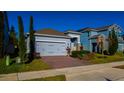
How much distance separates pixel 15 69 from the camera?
11.3m

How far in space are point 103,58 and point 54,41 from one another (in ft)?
17.9

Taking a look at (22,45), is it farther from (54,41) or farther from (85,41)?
(85,41)

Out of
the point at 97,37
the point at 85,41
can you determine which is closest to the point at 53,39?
the point at 85,41

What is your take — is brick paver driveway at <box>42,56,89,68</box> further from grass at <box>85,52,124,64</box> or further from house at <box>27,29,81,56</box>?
house at <box>27,29,81,56</box>

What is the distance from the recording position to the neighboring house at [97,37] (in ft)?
53.3

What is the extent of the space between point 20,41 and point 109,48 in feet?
24.1

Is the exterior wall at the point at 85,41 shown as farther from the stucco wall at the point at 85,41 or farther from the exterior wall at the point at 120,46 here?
the exterior wall at the point at 120,46

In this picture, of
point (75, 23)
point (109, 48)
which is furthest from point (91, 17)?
point (109, 48)

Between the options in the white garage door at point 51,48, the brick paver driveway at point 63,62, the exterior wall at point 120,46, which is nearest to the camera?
the brick paver driveway at point 63,62

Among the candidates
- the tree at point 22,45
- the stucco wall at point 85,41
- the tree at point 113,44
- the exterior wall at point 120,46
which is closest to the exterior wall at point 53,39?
the stucco wall at point 85,41

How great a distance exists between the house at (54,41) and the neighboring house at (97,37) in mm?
867

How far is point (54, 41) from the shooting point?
1928cm

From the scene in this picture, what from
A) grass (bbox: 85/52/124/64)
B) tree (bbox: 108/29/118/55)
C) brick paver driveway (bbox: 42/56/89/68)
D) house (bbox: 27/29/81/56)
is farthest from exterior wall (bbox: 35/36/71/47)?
→ tree (bbox: 108/29/118/55)
